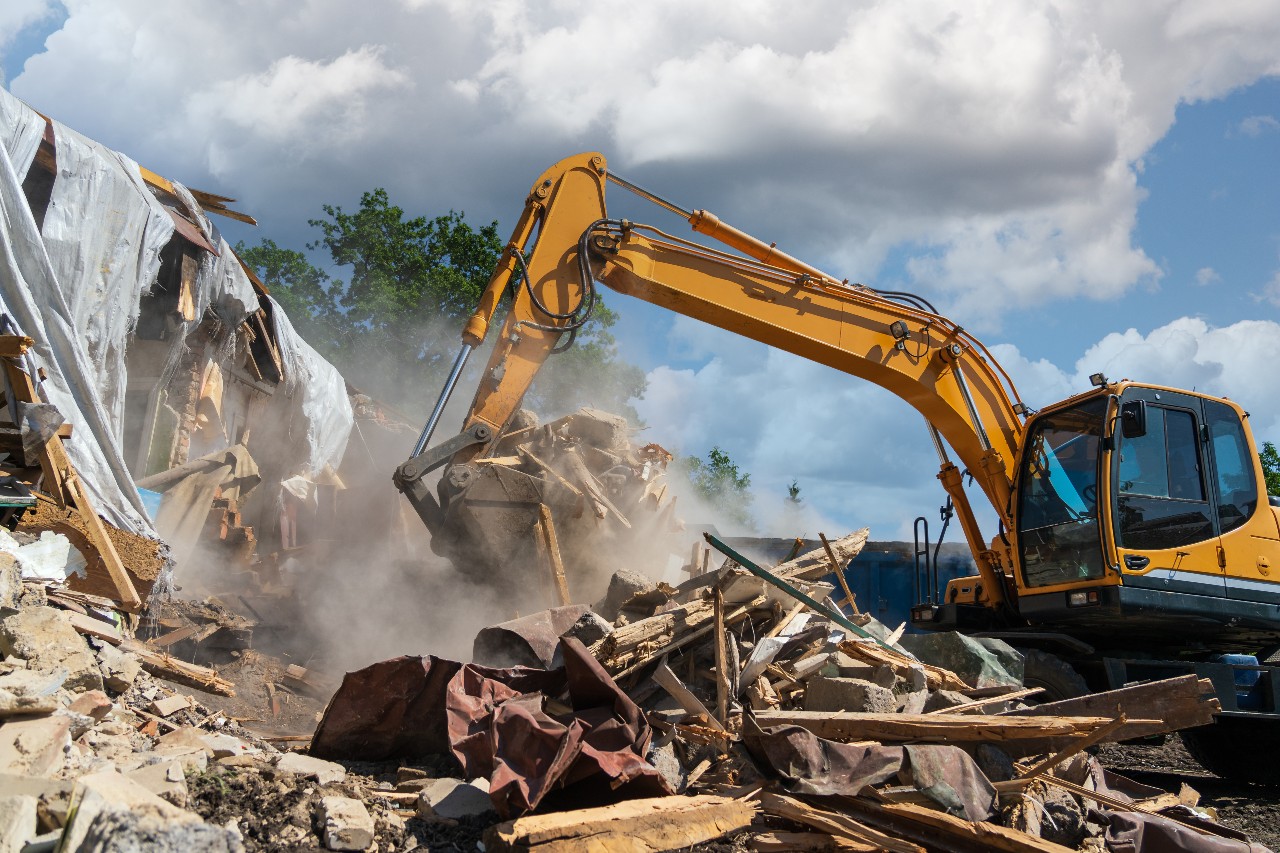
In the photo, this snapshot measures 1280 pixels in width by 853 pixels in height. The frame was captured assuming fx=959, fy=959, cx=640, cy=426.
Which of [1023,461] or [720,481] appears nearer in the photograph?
[1023,461]

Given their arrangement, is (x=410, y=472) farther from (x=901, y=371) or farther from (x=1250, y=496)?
(x=1250, y=496)

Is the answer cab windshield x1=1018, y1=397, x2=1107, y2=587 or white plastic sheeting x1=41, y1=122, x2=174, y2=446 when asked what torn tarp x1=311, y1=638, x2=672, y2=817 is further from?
cab windshield x1=1018, y1=397, x2=1107, y2=587

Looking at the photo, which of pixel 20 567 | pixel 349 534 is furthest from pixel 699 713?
pixel 349 534

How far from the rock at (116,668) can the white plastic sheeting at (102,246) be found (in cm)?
289

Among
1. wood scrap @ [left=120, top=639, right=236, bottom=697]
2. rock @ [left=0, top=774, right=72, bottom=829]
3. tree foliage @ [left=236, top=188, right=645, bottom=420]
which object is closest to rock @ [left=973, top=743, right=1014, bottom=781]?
rock @ [left=0, top=774, right=72, bottom=829]

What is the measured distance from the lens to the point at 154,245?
8.81 meters

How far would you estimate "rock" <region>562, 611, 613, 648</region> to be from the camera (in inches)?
224

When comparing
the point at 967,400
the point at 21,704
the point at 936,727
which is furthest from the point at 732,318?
the point at 21,704

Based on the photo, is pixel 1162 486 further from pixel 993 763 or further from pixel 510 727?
pixel 510 727

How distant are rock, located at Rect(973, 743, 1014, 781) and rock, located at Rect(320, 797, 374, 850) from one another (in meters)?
3.17

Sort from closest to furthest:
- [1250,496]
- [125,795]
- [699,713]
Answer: [125,795] → [699,713] → [1250,496]

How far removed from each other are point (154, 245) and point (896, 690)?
7463 millimetres

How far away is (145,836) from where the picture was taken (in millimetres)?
2842

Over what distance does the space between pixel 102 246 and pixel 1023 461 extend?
26.3 feet
